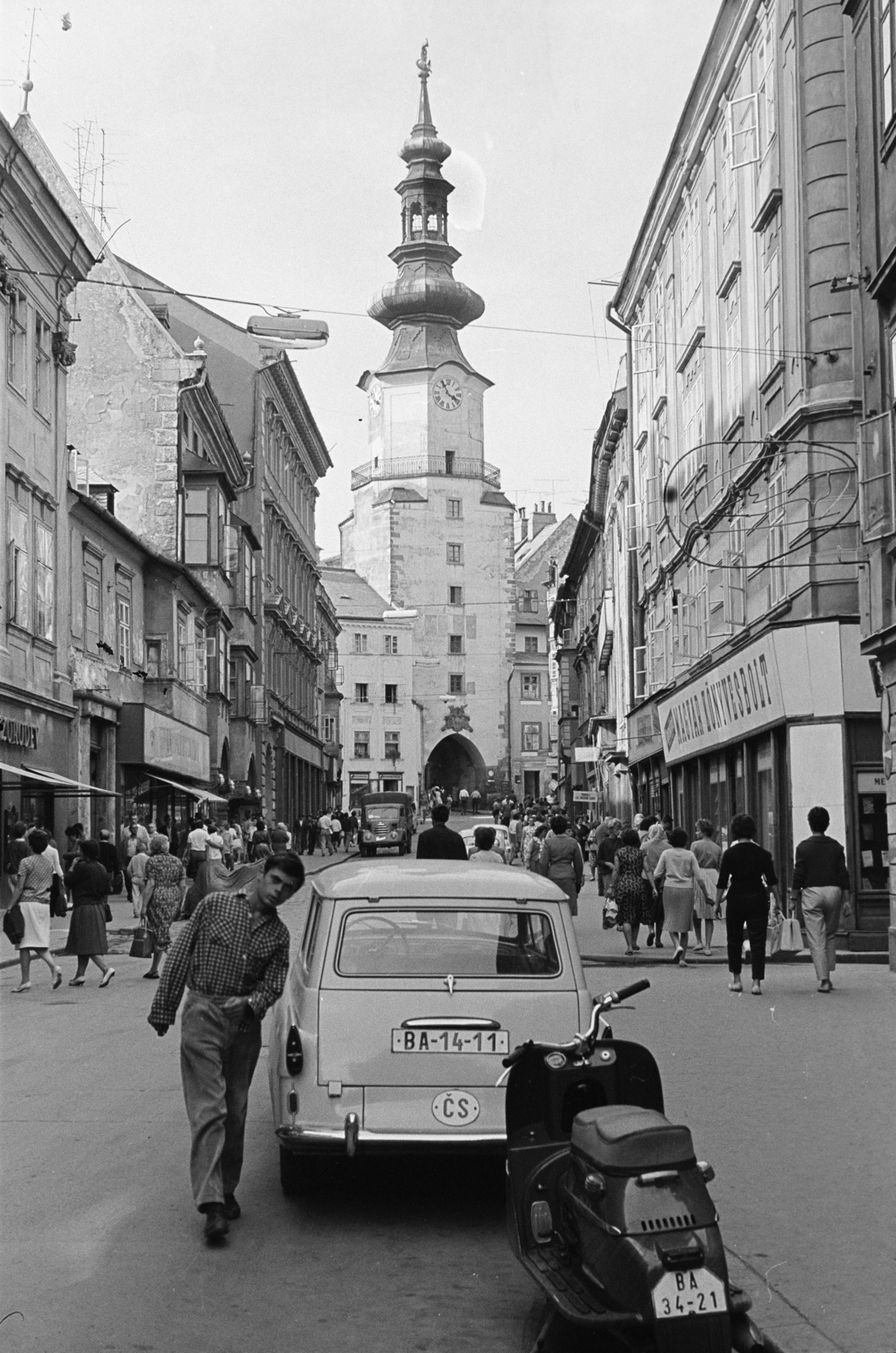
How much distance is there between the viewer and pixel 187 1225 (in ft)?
24.0

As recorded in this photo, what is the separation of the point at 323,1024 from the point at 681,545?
2680 cm

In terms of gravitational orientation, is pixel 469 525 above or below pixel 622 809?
above

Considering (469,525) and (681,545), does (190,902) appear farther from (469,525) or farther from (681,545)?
(469,525)

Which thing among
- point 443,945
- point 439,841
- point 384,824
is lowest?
point 443,945

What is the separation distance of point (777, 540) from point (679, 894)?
6515 millimetres

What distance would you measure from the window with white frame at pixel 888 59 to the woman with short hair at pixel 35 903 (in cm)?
1133

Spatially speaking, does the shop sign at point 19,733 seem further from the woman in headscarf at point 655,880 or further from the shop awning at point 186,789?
the woman in headscarf at point 655,880

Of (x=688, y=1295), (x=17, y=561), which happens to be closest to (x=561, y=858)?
(x=17, y=561)

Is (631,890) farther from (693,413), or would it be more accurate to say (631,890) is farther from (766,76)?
(693,413)

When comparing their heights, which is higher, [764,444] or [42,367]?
[42,367]

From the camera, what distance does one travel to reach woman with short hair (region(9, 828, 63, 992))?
1727cm

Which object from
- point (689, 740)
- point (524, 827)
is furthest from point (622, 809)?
point (689, 740)

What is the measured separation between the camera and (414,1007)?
7.55 metres

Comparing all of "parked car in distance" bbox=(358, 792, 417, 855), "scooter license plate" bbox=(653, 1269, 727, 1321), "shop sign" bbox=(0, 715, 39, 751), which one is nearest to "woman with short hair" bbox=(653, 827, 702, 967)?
"shop sign" bbox=(0, 715, 39, 751)
